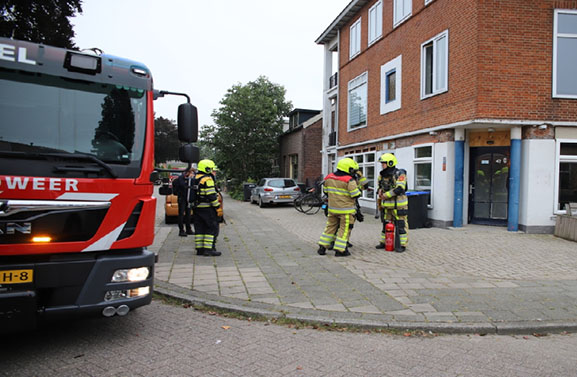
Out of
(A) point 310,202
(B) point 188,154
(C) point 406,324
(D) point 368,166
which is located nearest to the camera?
(C) point 406,324

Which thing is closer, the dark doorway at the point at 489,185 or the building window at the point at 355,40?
the dark doorway at the point at 489,185

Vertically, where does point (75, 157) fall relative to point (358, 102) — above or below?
below

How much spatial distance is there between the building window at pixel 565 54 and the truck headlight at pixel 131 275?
435 inches

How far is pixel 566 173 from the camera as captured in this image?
34.9ft

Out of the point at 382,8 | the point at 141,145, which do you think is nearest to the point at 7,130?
the point at 141,145

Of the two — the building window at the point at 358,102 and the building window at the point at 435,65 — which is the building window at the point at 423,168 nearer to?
the building window at the point at 435,65

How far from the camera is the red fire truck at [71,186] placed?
3.23 metres

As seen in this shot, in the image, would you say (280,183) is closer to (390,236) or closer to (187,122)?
(390,236)

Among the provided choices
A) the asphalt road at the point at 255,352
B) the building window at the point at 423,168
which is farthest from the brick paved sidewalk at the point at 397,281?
the building window at the point at 423,168

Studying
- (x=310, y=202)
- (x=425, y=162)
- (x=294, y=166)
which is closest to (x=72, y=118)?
(x=425, y=162)

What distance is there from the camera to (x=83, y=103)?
370 cm

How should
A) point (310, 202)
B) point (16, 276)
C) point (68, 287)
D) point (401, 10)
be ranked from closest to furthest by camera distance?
point (16, 276)
point (68, 287)
point (401, 10)
point (310, 202)

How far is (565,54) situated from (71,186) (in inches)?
476

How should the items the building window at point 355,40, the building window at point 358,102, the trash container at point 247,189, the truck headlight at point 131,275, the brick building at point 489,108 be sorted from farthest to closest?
1. the trash container at point 247,189
2. the building window at point 355,40
3. the building window at point 358,102
4. the brick building at point 489,108
5. the truck headlight at point 131,275
